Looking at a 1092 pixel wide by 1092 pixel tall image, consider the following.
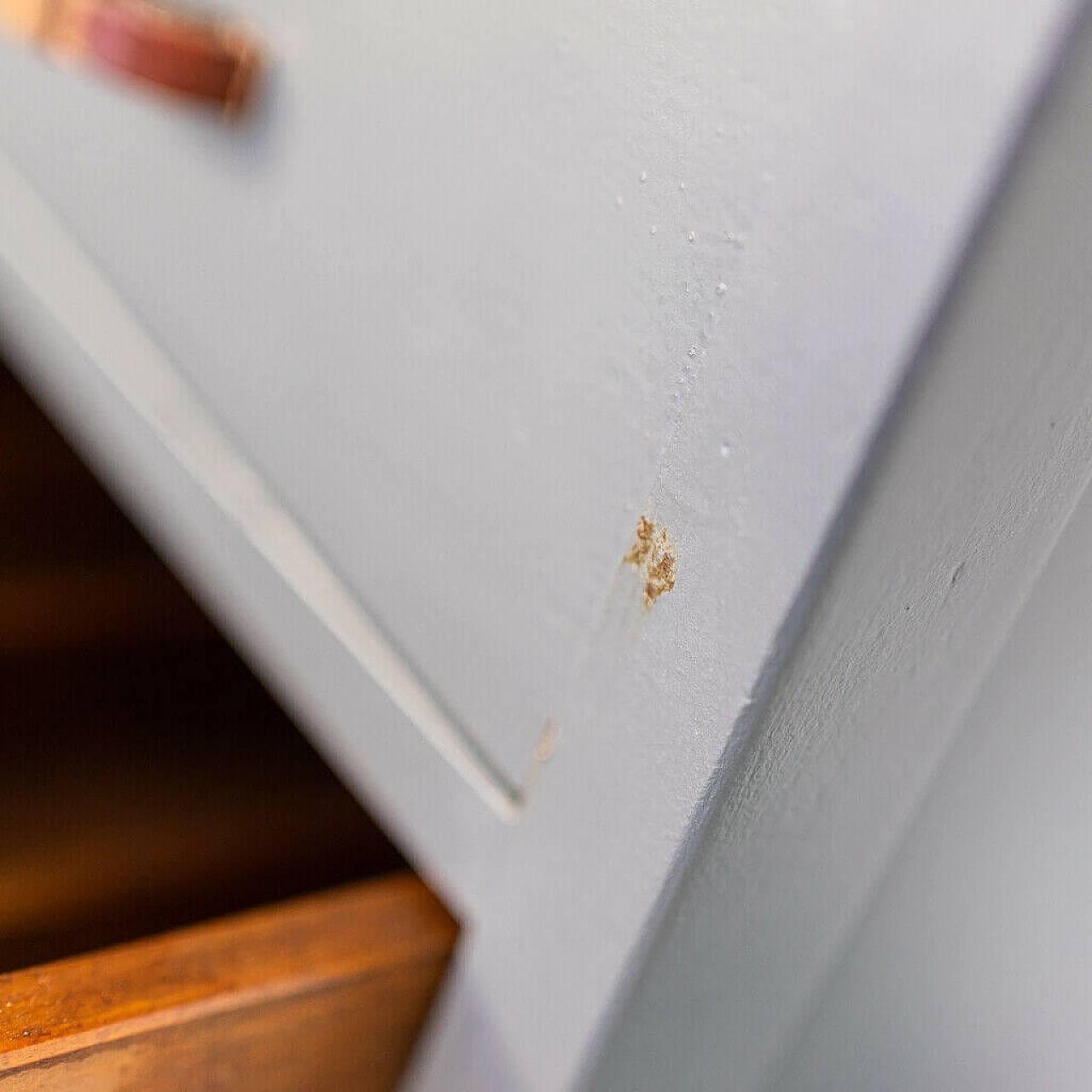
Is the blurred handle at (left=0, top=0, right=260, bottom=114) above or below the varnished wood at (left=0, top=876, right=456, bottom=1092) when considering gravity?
above

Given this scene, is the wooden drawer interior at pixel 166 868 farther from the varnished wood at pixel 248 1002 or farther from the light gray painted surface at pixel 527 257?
the light gray painted surface at pixel 527 257

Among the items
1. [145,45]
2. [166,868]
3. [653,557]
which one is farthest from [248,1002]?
[145,45]

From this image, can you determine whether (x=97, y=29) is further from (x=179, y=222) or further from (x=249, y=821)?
(x=249, y=821)

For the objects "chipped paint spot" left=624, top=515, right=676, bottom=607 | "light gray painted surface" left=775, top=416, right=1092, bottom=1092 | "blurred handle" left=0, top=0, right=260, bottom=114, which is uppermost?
"blurred handle" left=0, top=0, right=260, bottom=114

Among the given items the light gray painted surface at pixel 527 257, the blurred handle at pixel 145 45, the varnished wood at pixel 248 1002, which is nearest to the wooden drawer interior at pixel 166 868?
the varnished wood at pixel 248 1002

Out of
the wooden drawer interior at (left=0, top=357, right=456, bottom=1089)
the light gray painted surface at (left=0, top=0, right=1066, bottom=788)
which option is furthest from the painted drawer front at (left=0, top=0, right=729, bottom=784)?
the wooden drawer interior at (left=0, top=357, right=456, bottom=1089)

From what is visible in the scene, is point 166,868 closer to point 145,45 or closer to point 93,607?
point 93,607

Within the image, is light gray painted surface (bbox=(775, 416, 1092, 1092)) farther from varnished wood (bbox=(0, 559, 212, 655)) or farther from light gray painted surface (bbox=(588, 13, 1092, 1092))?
varnished wood (bbox=(0, 559, 212, 655))
